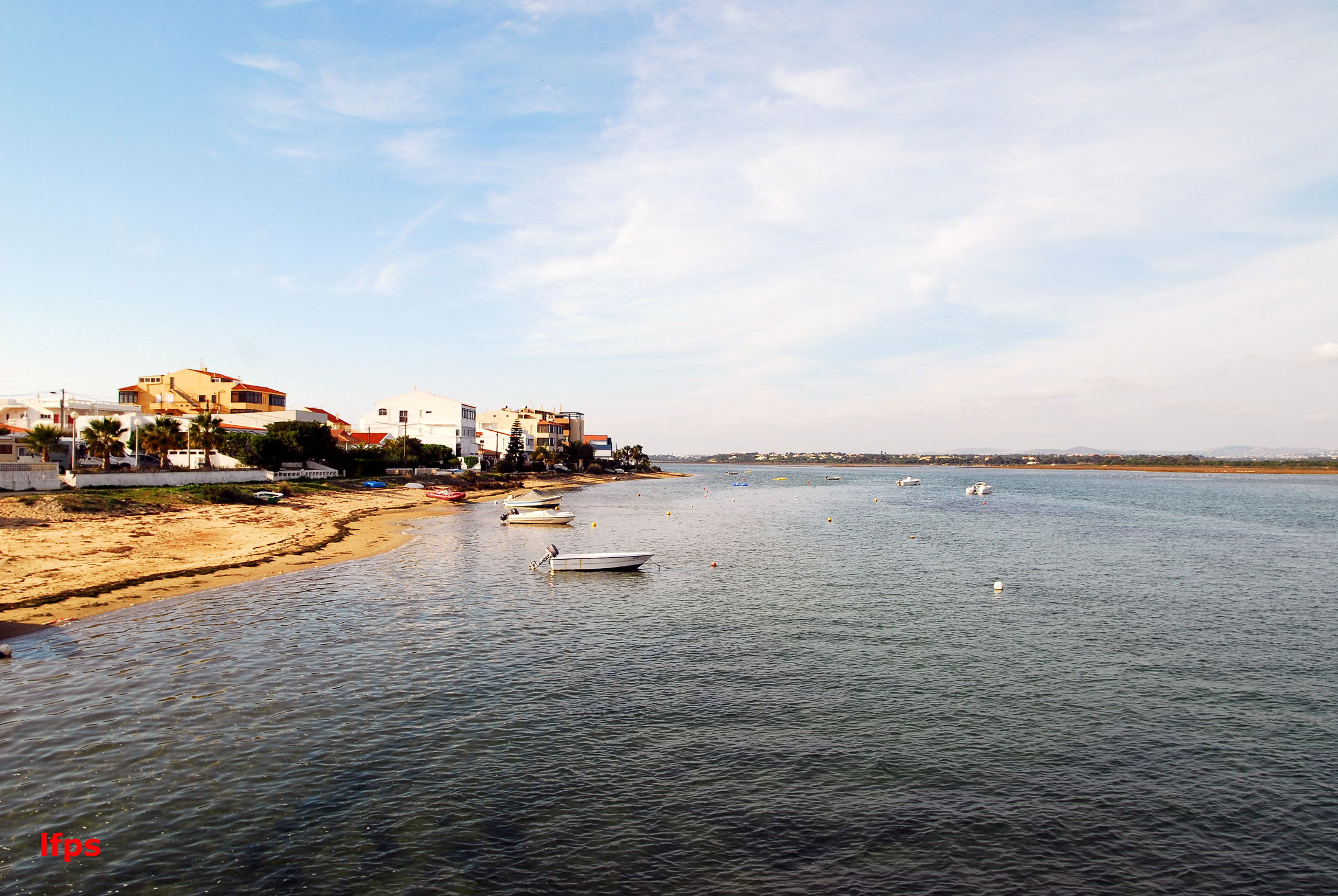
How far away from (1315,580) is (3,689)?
63162 millimetres

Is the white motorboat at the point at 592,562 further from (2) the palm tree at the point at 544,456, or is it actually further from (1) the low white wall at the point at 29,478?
(2) the palm tree at the point at 544,456

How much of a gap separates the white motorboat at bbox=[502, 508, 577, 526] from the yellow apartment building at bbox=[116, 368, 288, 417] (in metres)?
72.4

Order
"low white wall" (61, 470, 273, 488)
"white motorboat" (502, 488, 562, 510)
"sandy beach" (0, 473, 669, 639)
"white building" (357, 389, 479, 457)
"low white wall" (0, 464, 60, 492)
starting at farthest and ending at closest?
"white building" (357, 389, 479, 457), "white motorboat" (502, 488, 562, 510), "low white wall" (61, 470, 273, 488), "low white wall" (0, 464, 60, 492), "sandy beach" (0, 473, 669, 639)

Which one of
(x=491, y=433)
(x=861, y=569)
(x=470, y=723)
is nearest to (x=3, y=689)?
(x=470, y=723)

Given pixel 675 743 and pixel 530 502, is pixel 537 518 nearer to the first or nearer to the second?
pixel 530 502

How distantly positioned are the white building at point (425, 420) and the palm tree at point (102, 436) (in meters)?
79.0

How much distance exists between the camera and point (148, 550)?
139 ft

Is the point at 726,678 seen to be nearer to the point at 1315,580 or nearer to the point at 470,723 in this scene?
the point at 470,723

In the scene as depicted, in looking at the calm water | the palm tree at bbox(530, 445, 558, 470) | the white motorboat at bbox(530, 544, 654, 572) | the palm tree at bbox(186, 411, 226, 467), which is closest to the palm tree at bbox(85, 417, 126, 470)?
the palm tree at bbox(186, 411, 226, 467)

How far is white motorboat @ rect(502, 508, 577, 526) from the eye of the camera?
72.4m

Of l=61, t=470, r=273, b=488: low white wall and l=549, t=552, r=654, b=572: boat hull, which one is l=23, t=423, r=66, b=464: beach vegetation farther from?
l=549, t=552, r=654, b=572: boat hull

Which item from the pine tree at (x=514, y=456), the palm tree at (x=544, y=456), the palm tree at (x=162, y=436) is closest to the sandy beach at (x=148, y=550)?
the palm tree at (x=162, y=436)

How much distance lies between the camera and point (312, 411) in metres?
126

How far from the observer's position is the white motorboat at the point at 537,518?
7238 cm
